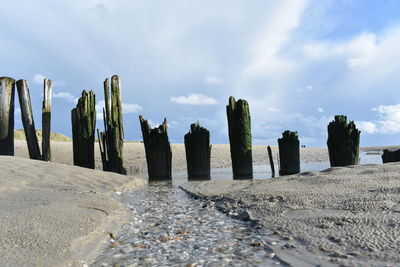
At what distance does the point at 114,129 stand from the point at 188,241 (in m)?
9.64

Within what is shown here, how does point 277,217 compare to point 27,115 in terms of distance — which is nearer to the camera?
point 277,217

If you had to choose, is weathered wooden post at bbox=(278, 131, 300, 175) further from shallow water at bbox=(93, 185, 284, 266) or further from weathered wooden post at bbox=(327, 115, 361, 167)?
shallow water at bbox=(93, 185, 284, 266)

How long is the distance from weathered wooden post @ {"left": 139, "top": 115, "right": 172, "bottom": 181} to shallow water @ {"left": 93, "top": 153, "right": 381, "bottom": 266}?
6801 mm

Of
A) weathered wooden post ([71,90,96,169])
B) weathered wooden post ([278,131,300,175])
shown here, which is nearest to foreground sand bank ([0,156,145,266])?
weathered wooden post ([71,90,96,169])

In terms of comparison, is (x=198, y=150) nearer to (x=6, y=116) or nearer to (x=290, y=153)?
(x=290, y=153)

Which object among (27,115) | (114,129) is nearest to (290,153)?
(114,129)

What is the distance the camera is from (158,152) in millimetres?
13430

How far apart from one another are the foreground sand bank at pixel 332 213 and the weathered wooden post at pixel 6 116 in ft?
24.6

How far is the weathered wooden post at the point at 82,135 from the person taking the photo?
13.2m

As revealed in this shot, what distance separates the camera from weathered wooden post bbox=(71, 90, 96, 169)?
13188 millimetres

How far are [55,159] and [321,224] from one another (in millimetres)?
18185

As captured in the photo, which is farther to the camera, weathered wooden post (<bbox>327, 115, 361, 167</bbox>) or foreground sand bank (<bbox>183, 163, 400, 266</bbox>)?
weathered wooden post (<bbox>327, 115, 361, 167</bbox>)

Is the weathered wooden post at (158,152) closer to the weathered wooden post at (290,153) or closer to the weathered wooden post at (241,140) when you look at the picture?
the weathered wooden post at (241,140)

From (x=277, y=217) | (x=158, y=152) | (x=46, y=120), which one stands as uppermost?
(x=46, y=120)
